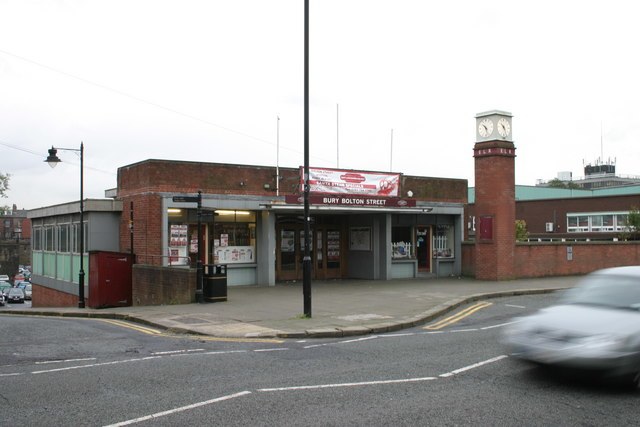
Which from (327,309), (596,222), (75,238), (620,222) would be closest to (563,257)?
(327,309)

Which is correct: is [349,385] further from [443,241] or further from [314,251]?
[443,241]

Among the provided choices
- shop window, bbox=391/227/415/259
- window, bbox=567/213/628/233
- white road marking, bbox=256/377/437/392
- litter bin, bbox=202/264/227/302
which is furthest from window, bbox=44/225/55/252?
window, bbox=567/213/628/233

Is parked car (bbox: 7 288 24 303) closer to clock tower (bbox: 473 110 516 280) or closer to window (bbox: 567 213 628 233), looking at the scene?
clock tower (bbox: 473 110 516 280)

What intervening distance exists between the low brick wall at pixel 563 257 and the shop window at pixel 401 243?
2.75 metres

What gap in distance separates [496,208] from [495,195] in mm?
536

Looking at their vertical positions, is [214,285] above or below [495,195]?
below

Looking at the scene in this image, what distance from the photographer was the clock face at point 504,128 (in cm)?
2545

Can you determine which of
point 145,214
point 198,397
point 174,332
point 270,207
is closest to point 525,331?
point 198,397

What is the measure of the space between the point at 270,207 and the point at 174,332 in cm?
930

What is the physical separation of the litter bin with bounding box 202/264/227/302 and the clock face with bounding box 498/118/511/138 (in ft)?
44.0

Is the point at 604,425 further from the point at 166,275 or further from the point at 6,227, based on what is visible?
the point at 6,227

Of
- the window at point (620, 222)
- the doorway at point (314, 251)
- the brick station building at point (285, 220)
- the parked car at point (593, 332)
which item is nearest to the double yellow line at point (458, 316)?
the parked car at point (593, 332)

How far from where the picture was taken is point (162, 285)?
20484mm

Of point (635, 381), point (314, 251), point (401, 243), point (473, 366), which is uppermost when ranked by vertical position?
point (401, 243)
